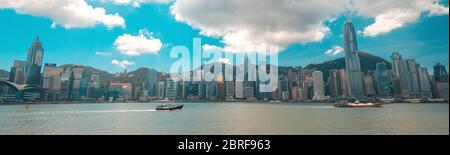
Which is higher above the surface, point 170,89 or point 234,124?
point 170,89

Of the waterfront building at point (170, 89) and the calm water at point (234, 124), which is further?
the waterfront building at point (170, 89)

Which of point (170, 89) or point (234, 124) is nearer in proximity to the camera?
point (234, 124)

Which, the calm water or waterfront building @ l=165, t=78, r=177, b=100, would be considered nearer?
the calm water
